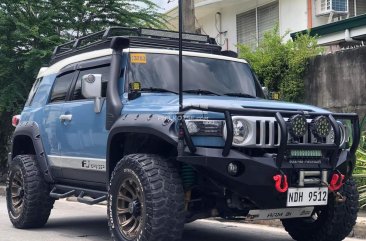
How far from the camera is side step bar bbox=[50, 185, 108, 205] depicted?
6.85m

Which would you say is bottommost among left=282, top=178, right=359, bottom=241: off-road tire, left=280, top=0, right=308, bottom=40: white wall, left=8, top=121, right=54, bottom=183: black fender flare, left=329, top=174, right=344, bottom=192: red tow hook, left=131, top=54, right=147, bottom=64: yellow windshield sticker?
left=282, top=178, right=359, bottom=241: off-road tire

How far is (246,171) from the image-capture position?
5.34 meters

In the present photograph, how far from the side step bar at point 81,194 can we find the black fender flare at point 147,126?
29.2 inches

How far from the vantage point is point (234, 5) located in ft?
67.3

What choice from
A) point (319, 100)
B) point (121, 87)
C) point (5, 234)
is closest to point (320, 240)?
point (121, 87)

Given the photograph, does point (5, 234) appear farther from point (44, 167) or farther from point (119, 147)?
point (119, 147)

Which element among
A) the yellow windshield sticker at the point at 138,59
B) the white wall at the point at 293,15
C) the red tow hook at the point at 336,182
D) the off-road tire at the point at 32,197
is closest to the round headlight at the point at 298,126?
the red tow hook at the point at 336,182

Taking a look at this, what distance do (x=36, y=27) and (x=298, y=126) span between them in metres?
10.1

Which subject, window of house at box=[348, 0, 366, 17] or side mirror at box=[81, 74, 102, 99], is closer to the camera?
side mirror at box=[81, 74, 102, 99]

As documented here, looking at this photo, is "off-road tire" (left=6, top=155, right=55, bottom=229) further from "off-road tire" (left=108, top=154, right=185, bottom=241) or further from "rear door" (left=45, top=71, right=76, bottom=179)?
"off-road tire" (left=108, top=154, right=185, bottom=241)

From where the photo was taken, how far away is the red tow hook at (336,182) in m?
5.78

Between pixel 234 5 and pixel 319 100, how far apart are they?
9465 mm

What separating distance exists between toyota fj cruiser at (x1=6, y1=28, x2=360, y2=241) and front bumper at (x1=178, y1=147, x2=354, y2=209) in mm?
10

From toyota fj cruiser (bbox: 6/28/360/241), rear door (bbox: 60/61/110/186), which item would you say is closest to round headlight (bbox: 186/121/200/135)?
toyota fj cruiser (bbox: 6/28/360/241)
